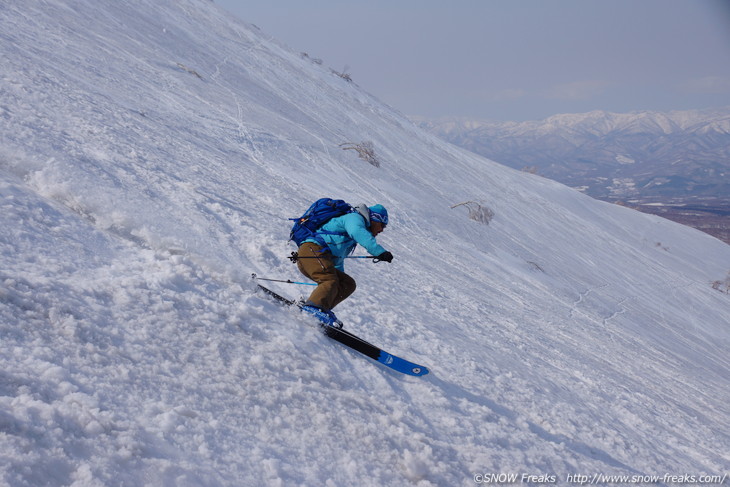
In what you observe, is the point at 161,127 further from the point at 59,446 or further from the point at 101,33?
the point at 59,446

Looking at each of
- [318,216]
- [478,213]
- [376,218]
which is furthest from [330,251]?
[478,213]

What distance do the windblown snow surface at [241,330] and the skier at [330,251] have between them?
1.06 ft

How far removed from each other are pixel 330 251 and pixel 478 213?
15.2 m

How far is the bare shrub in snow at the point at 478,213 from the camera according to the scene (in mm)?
19438

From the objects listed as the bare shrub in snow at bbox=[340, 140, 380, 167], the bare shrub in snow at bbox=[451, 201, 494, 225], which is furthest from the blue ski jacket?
the bare shrub in snow at bbox=[451, 201, 494, 225]

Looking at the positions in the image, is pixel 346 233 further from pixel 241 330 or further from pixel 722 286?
pixel 722 286

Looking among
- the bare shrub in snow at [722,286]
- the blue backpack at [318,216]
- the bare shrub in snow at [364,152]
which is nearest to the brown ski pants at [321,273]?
the blue backpack at [318,216]

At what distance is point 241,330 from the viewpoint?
4477 millimetres

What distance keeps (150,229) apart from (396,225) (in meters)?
9.15

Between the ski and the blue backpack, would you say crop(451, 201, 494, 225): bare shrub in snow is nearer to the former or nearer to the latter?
the blue backpack

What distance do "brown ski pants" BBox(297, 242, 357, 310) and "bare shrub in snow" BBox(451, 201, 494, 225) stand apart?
564 inches

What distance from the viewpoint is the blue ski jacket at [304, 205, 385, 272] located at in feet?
16.6

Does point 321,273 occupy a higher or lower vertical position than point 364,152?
lower

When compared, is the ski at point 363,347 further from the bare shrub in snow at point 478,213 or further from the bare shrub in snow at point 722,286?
the bare shrub in snow at point 722,286
